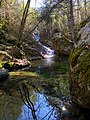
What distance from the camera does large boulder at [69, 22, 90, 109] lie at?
573 centimetres

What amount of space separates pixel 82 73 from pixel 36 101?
8.29ft

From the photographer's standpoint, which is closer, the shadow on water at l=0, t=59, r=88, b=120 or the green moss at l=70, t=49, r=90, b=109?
the green moss at l=70, t=49, r=90, b=109

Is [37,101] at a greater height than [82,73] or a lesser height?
lesser

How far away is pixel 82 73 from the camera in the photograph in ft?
19.6

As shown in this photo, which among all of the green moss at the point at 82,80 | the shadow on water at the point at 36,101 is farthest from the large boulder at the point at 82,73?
the shadow on water at the point at 36,101

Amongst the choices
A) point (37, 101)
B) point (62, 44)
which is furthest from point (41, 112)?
point (62, 44)

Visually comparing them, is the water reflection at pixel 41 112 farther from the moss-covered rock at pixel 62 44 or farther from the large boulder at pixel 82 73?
the moss-covered rock at pixel 62 44

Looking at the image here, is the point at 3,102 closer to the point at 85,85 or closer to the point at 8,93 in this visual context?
the point at 8,93

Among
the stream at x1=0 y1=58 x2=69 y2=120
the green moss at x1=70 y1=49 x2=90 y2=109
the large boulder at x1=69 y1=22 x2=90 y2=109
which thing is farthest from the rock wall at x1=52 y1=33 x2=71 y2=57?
the green moss at x1=70 y1=49 x2=90 y2=109

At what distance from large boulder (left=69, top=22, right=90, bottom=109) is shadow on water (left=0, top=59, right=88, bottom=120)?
0.50 m

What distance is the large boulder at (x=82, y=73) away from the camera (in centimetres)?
573

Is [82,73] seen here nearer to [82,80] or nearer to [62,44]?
[82,80]

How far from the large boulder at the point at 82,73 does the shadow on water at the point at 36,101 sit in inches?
19.7

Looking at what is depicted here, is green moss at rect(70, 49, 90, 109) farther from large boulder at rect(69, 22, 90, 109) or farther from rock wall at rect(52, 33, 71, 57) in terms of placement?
rock wall at rect(52, 33, 71, 57)
